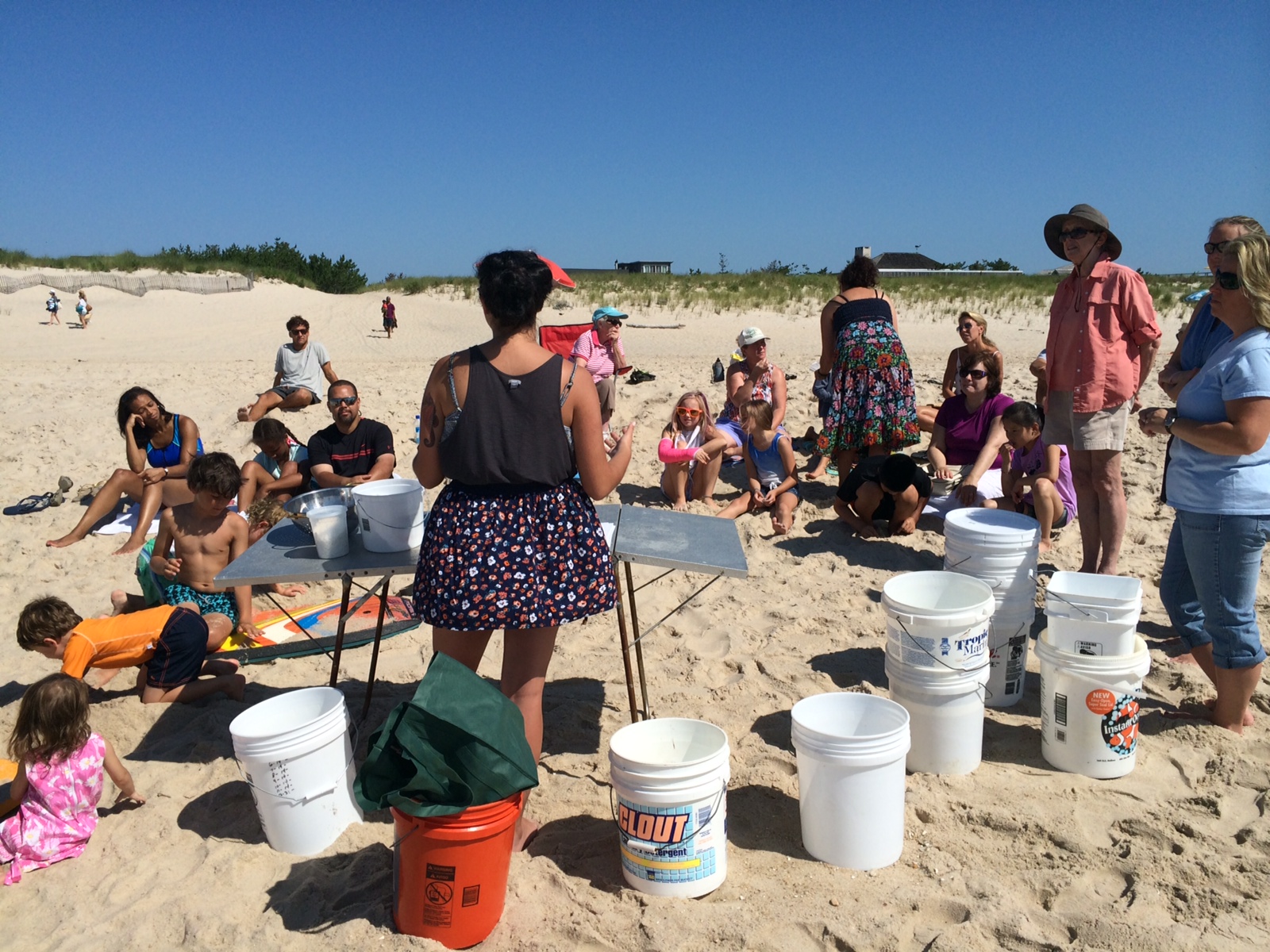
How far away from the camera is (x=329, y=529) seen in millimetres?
3404

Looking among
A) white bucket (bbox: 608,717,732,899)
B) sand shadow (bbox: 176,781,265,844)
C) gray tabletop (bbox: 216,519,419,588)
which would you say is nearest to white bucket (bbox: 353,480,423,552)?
gray tabletop (bbox: 216,519,419,588)

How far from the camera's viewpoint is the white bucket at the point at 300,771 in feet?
9.34

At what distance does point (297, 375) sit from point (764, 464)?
17.1ft

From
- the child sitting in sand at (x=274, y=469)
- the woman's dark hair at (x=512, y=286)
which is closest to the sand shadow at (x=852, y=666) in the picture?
the woman's dark hair at (x=512, y=286)

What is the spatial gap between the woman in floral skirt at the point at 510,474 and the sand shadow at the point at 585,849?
0.66 metres

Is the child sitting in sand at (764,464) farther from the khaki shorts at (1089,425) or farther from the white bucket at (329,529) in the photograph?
the white bucket at (329,529)

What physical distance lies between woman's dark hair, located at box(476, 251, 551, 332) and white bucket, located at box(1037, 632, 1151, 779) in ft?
7.17

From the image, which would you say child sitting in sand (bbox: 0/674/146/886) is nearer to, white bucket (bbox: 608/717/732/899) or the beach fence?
white bucket (bbox: 608/717/732/899)

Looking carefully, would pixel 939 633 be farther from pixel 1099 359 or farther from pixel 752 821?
pixel 1099 359

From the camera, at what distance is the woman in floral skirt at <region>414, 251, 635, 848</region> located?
270 centimetres

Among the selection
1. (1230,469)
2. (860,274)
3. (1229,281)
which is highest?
(860,274)

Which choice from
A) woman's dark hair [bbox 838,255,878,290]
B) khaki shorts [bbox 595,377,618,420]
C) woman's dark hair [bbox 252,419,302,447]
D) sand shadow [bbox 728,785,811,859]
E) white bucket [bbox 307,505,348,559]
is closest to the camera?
sand shadow [bbox 728,785,811,859]

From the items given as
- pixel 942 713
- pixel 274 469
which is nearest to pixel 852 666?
pixel 942 713

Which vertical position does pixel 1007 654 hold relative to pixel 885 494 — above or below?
below
